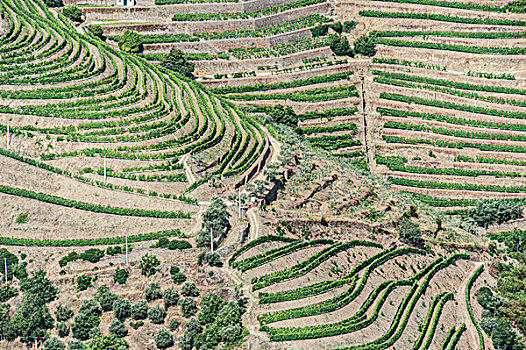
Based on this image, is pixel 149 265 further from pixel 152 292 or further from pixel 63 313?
pixel 63 313

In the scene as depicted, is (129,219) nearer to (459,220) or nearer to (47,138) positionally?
(47,138)

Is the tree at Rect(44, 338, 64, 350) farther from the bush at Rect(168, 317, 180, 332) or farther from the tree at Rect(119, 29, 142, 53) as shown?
the tree at Rect(119, 29, 142, 53)

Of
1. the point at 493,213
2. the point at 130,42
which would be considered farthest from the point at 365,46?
the point at 493,213

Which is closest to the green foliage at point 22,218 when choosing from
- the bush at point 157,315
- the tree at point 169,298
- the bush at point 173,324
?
the tree at point 169,298

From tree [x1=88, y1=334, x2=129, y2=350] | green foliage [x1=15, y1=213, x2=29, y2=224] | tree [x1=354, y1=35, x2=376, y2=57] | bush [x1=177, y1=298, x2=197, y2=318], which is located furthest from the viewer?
tree [x1=354, y1=35, x2=376, y2=57]

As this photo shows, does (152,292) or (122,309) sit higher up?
(152,292)

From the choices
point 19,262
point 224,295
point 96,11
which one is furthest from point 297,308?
point 96,11

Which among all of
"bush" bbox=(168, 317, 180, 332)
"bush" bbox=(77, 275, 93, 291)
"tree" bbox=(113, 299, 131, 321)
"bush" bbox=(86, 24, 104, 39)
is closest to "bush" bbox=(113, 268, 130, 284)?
"bush" bbox=(77, 275, 93, 291)
